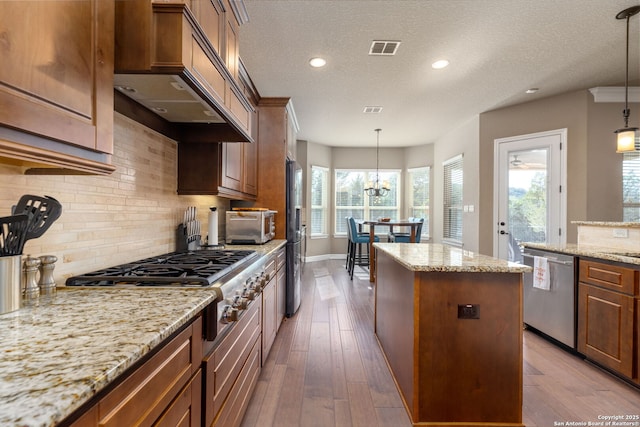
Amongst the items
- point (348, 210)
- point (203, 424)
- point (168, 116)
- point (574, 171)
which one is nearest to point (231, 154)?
point (168, 116)

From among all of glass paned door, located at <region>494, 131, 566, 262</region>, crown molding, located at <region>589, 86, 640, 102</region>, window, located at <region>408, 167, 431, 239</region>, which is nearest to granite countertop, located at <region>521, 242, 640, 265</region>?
glass paned door, located at <region>494, 131, 566, 262</region>

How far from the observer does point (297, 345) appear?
2.77 metres

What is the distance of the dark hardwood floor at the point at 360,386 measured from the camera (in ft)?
5.93

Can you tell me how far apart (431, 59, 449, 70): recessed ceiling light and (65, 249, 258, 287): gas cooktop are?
2.88 m

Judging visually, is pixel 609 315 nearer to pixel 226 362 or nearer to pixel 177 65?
pixel 226 362

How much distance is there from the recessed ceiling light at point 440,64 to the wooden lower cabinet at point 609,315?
224 cm

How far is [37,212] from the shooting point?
987 millimetres

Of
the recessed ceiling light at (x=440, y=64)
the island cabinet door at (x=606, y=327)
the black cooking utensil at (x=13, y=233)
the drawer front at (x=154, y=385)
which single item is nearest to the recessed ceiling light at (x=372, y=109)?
the recessed ceiling light at (x=440, y=64)

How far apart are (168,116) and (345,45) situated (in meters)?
1.83

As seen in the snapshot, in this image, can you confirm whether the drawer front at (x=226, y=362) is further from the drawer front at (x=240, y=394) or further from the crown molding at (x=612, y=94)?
the crown molding at (x=612, y=94)

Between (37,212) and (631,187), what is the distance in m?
5.62

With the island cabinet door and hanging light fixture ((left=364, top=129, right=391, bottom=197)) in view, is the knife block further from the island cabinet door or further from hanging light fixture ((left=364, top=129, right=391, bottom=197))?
hanging light fixture ((left=364, top=129, right=391, bottom=197))

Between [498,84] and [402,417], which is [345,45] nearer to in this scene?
[498,84]

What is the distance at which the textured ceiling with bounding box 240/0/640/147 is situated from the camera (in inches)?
93.7
